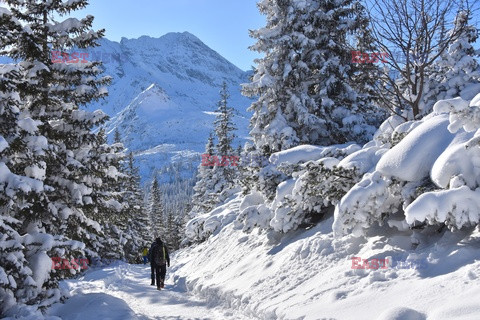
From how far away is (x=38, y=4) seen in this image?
11.2 m

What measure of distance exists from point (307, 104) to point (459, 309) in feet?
34.9

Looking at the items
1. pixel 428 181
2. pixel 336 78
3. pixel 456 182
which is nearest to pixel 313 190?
pixel 428 181

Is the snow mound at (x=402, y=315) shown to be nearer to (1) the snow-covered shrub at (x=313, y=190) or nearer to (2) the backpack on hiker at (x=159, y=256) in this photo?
(1) the snow-covered shrub at (x=313, y=190)

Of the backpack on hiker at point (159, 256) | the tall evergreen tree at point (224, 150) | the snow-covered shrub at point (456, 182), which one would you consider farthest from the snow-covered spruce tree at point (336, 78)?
the tall evergreen tree at point (224, 150)

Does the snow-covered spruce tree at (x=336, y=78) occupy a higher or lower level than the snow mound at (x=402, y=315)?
higher

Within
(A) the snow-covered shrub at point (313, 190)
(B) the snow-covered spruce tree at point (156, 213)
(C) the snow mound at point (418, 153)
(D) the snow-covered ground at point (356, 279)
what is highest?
(C) the snow mound at point (418, 153)

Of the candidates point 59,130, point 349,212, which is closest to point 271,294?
point 349,212

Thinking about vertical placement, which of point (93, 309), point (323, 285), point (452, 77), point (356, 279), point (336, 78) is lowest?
point (93, 309)

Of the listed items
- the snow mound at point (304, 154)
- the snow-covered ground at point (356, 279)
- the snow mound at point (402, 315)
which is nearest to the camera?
the snow mound at point (402, 315)

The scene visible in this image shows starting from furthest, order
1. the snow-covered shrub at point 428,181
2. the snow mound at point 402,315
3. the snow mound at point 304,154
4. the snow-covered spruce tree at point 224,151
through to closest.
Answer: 1. the snow-covered spruce tree at point 224,151
2. the snow mound at point 304,154
3. the snow-covered shrub at point 428,181
4. the snow mound at point 402,315

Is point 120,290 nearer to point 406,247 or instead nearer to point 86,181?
point 86,181

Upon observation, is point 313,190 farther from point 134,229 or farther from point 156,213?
point 156,213

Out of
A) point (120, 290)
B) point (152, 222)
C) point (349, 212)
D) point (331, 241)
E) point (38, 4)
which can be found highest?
point (38, 4)

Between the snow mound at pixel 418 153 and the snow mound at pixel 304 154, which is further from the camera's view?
the snow mound at pixel 304 154
